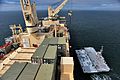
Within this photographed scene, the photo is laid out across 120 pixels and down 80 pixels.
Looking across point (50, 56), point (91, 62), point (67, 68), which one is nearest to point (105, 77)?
point (91, 62)

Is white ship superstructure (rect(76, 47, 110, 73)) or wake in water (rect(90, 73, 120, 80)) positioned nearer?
wake in water (rect(90, 73, 120, 80))

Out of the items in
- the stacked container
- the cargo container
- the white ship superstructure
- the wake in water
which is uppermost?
the cargo container

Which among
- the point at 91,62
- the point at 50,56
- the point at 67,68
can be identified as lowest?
the point at 91,62

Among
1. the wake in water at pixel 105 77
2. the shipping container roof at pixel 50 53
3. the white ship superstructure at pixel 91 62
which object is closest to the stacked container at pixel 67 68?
the shipping container roof at pixel 50 53

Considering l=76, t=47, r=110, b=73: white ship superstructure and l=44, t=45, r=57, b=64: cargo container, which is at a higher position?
l=44, t=45, r=57, b=64: cargo container

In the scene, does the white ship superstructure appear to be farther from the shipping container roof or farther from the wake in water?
the shipping container roof

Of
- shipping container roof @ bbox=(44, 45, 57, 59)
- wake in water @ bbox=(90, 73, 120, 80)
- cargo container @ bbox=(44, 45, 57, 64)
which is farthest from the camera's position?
wake in water @ bbox=(90, 73, 120, 80)

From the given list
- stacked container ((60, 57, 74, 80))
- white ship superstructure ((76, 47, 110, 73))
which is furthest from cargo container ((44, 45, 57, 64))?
white ship superstructure ((76, 47, 110, 73))

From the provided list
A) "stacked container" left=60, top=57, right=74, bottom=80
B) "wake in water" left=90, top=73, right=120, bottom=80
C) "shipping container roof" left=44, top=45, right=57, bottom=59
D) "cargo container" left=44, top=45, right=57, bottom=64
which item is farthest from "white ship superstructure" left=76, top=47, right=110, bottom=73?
"cargo container" left=44, top=45, right=57, bottom=64

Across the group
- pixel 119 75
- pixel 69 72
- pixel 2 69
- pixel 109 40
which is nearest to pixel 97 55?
pixel 119 75

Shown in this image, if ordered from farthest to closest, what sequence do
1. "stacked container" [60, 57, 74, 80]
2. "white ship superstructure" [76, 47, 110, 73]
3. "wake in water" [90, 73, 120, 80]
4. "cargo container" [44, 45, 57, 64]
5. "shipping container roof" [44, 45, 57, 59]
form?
"white ship superstructure" [76, 47, 110, 73] → "wake in water" [90, 73, 120, 80] → "stacked container" [60, 57, 74, 80] → "shipping container roof" [44, 45, 57, 59] → "cargo container" [44, 45, 57, 64]

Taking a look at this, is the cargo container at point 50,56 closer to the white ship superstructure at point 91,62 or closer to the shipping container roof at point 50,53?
the shipping container roof at point 50,53

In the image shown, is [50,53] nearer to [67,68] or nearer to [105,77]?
[67,68]
